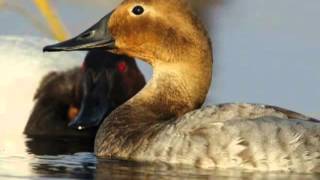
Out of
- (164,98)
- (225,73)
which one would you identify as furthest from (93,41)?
(225,73)

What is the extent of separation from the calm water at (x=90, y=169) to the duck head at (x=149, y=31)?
0.67 meters

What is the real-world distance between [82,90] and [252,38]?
214 centimetres

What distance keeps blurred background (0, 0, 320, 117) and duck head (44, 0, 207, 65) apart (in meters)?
1.88

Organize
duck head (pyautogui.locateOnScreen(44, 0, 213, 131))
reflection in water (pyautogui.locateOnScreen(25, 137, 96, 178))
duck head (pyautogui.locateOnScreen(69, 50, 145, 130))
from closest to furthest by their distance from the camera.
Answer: reflection in water (pyautogui.locateOnScreen(25, 137, 96, 178)) → duck head (pyautogui.locateOnScreen(44, 0, 213, 131)) → duck head (pyautogui.locateOnScreen(69, 50, 145, 130))

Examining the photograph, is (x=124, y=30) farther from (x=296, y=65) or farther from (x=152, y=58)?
(x=296, y=65)

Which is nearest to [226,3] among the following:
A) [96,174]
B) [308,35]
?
[308,35]

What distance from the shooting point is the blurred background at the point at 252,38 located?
12.0m

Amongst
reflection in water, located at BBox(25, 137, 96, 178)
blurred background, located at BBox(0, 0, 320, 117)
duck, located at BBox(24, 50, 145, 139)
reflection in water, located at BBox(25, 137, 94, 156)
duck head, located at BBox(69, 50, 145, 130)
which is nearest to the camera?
reflection in water, located at BBox(25, 137, 96, 178)

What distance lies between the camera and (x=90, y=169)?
912 cm

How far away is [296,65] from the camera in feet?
41.8

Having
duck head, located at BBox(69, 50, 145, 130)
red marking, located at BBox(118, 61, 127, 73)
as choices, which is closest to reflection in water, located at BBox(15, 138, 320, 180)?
duck head, located at BBox(69, 50, 145, 130)

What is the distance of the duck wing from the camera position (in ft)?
29.5

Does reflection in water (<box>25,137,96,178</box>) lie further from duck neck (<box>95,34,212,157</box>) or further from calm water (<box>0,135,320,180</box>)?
duck neck (<box>95,34,212,157</box>)

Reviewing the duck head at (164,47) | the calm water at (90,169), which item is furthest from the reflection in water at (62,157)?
the duck head at (164,47)
